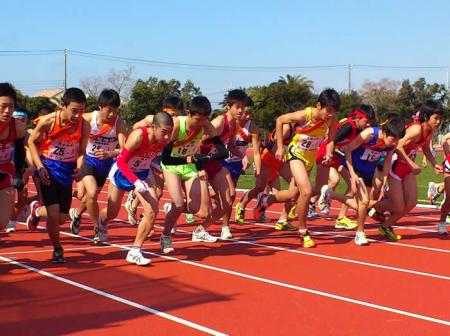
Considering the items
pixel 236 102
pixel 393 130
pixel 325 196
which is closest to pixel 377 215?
pixel 325 196

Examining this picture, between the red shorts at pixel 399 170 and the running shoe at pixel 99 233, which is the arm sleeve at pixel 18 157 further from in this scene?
the red shorts at pixel 399 170

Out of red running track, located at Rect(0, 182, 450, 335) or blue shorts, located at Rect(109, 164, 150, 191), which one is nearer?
red running track, located at Rect(0, 182, 450, 335)

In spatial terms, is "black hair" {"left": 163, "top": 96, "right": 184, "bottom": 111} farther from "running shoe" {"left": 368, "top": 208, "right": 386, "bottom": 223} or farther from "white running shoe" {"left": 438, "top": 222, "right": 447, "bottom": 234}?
"white running shoe" {"left": 438, "top": 222, "right": 447, "bottom": 234}

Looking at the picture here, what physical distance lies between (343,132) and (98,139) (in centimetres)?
352

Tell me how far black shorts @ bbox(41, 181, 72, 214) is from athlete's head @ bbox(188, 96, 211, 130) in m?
1.67

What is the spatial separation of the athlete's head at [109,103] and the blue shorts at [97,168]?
0.64 metres

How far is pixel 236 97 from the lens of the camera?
28.9 ft

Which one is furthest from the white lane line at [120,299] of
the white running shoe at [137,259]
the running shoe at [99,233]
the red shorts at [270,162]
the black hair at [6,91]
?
the red shorts at [270,162]

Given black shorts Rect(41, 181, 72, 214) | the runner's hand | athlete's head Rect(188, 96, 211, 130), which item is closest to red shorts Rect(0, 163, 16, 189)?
the runner's hand

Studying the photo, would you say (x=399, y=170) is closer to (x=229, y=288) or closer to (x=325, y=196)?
(x=325, y=196)

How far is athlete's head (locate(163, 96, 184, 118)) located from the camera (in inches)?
398

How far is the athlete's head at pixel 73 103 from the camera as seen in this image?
22.8 ft

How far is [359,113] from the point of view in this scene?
996 centimetres

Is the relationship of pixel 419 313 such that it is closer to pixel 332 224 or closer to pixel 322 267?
pixel 322 267
